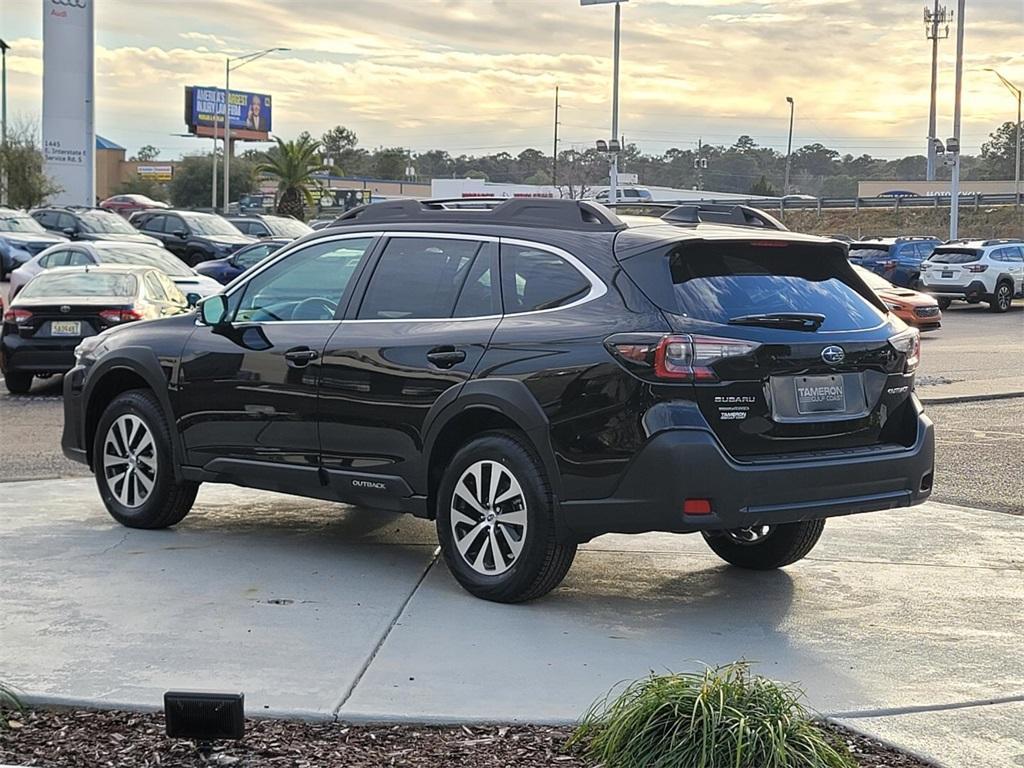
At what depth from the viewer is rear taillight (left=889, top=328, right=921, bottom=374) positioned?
6.65 meters

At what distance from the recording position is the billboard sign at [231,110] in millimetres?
113625

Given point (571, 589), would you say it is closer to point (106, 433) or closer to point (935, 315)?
point (106, 433)

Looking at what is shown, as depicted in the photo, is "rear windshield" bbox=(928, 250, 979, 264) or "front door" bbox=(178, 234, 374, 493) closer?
"front door" bbox=(178, 234, 374, 493)

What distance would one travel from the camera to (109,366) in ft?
27.4

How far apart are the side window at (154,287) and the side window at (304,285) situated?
8.69m

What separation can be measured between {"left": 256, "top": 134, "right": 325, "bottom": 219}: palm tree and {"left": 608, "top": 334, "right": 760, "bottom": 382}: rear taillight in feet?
197

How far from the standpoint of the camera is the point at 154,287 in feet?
54.5

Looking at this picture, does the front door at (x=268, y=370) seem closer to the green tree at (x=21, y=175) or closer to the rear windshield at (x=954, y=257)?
the rear windshield at (x=954, y=257)

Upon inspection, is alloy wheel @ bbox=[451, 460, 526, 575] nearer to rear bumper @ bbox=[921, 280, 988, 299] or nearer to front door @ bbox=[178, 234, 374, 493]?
front door @ bbox=[178, 234, 374, 493]

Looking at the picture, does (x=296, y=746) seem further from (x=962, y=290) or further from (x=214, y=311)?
(x=962, y=290)

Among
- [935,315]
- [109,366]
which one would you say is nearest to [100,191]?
[935,315]

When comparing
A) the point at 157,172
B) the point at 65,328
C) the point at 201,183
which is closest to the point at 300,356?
the point at 65,328

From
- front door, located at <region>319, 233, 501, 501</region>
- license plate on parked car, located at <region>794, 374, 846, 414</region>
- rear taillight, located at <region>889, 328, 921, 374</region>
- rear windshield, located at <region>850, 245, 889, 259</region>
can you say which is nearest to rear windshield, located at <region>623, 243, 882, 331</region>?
rear taillight, located at <region>889, 328, 921, 374</region>

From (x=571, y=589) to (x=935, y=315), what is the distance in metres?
20.6
